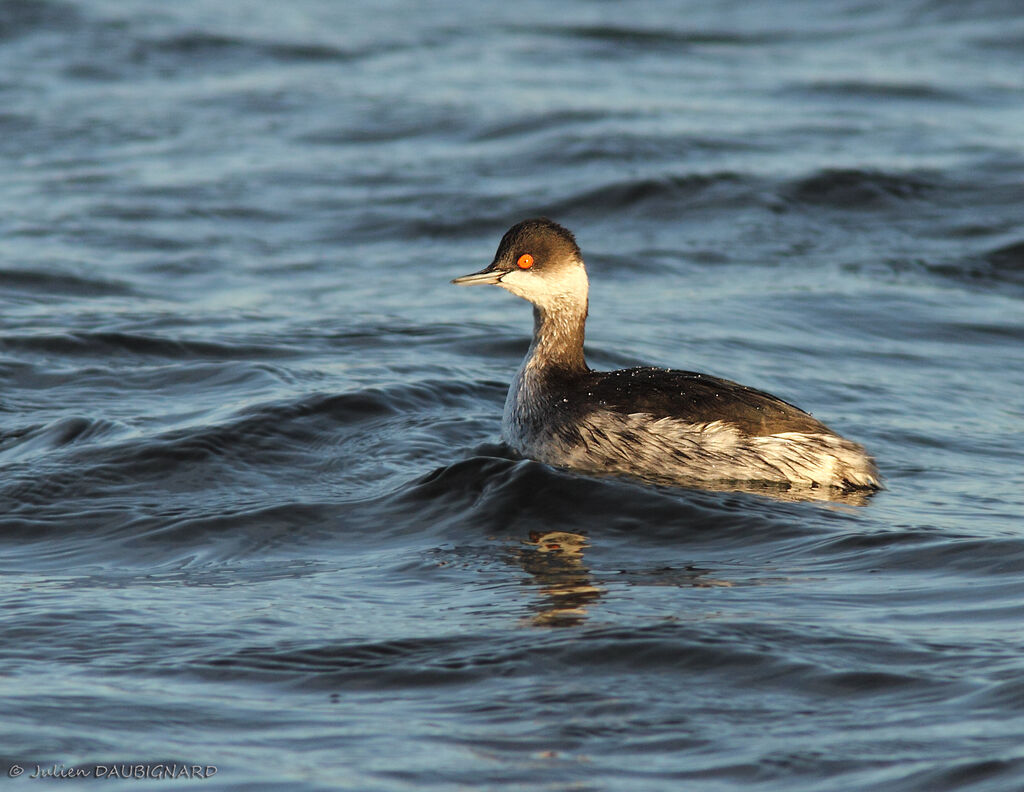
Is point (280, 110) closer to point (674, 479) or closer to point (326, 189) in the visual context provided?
point (326, 189)

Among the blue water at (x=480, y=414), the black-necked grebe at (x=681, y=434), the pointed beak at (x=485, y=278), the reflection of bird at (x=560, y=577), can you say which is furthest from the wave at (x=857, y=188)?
the reflection of bird at (x=560, y=577)

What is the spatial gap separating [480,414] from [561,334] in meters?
0.85

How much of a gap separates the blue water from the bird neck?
644mm

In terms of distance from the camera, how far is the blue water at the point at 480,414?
523 cm

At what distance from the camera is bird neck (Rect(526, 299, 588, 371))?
9117mm

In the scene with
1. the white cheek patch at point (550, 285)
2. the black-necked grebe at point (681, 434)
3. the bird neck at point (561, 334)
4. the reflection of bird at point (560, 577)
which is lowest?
the reflection of bird at point (560, 577)

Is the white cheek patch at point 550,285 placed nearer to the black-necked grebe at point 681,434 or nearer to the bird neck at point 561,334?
the bird neck at point 561,334

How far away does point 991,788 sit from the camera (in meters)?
4.67

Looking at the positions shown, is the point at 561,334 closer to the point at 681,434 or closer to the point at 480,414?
the point at 480,414

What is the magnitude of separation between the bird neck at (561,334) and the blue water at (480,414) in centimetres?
64

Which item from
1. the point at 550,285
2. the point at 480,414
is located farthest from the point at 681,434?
the point at 480,414

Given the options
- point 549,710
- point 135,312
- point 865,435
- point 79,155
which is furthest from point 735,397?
point 79,155

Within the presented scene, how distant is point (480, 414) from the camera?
966 centimetres

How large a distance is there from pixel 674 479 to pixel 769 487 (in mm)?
500
